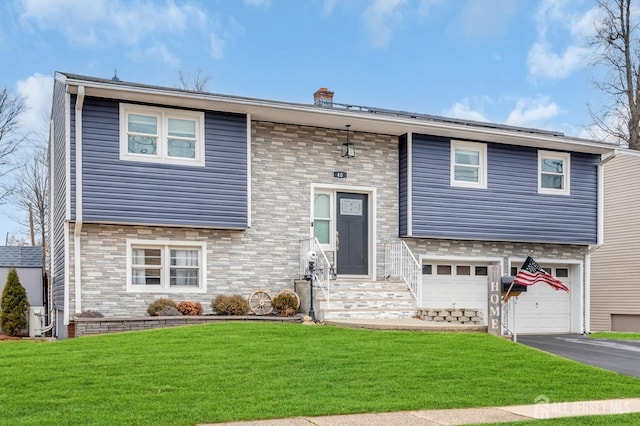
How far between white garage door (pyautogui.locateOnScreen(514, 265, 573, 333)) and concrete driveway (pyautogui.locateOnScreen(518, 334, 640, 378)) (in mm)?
711

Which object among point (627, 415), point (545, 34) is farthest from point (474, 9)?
point (627, 415)

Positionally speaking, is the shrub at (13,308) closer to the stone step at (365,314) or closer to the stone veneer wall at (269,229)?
the stone veneer wall at (269,229)

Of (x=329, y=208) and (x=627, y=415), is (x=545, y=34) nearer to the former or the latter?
(x=329, y=208)

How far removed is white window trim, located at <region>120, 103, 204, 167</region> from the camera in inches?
533

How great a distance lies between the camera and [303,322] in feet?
44.3

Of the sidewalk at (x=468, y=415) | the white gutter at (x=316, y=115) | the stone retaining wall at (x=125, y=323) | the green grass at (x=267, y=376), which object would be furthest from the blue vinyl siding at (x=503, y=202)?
the sidewalk at (x=468, y=415)

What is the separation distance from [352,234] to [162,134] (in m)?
5.15

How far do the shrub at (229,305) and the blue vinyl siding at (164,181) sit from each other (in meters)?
1.55

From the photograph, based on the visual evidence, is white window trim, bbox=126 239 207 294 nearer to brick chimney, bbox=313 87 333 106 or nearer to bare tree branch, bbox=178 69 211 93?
brick chimney, bbox=313 87 333 106

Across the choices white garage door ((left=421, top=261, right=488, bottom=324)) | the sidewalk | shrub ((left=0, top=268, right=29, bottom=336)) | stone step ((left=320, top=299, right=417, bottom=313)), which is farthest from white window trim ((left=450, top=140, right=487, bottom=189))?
shrub ((left=0, top=268, right=29, bottom=336))

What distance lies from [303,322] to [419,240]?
4542 millimetres

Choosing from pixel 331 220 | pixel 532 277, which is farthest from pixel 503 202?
pixel 331 220

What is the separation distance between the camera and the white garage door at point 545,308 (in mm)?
18500

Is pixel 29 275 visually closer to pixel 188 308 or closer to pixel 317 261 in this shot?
pixel 188 308
